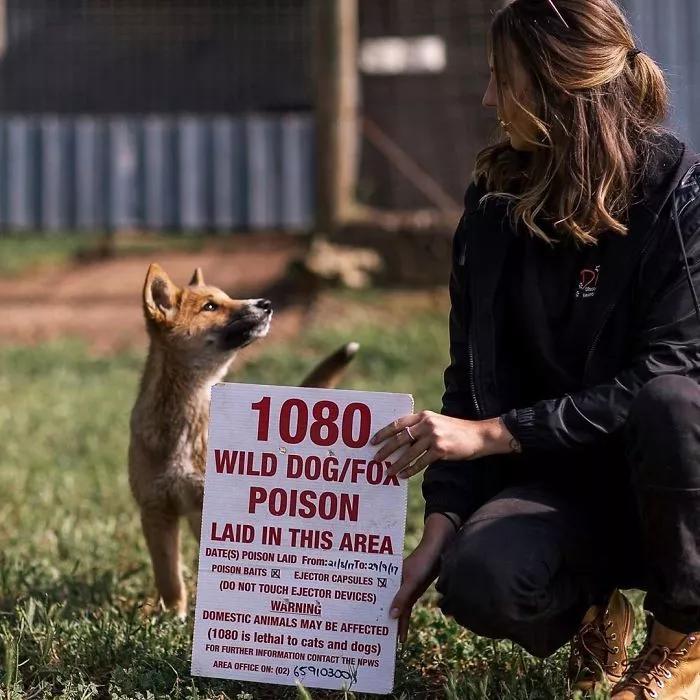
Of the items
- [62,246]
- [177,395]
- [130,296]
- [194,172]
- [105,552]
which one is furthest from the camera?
[62,246]

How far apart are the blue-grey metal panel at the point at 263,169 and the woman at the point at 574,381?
8144 mm

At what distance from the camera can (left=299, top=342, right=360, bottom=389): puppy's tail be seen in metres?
4.41

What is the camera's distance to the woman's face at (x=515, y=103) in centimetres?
312

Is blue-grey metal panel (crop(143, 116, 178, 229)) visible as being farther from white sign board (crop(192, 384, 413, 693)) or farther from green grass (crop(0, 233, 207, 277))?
white sign board (crop(192, 384, 413, 693))

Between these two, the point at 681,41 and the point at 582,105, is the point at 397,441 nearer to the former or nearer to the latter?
the point at 582,105

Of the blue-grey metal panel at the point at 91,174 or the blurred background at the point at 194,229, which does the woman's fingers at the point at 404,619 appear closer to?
the blurred background at the point at 194,229

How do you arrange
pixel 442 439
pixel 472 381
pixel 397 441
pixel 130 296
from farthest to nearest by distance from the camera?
pixel 130 296, pixel 472 381, pixel 397 441, pixel 442 439

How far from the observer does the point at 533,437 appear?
3021 millimetres

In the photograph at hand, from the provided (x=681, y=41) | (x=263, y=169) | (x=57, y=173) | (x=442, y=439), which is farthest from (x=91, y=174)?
(x=442, y=439)

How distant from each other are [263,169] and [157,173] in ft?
3.45

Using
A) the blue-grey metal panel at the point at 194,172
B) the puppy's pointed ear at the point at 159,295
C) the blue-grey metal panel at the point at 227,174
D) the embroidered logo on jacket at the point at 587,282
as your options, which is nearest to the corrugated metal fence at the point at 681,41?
the blue-grey metal panel at the point at 227,174

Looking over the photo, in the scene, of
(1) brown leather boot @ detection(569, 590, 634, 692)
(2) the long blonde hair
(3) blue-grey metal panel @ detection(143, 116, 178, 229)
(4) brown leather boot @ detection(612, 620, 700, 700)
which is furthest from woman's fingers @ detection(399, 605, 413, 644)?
(3) blue-grey metal panel @ detection(143, 116, 178, 229)

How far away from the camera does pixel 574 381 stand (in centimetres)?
319

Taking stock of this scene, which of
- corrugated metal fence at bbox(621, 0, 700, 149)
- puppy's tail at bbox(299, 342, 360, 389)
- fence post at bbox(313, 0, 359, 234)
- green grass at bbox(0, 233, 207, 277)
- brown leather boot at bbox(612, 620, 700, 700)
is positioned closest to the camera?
brown leather boot at bbox(612, 620, 700, 700)
